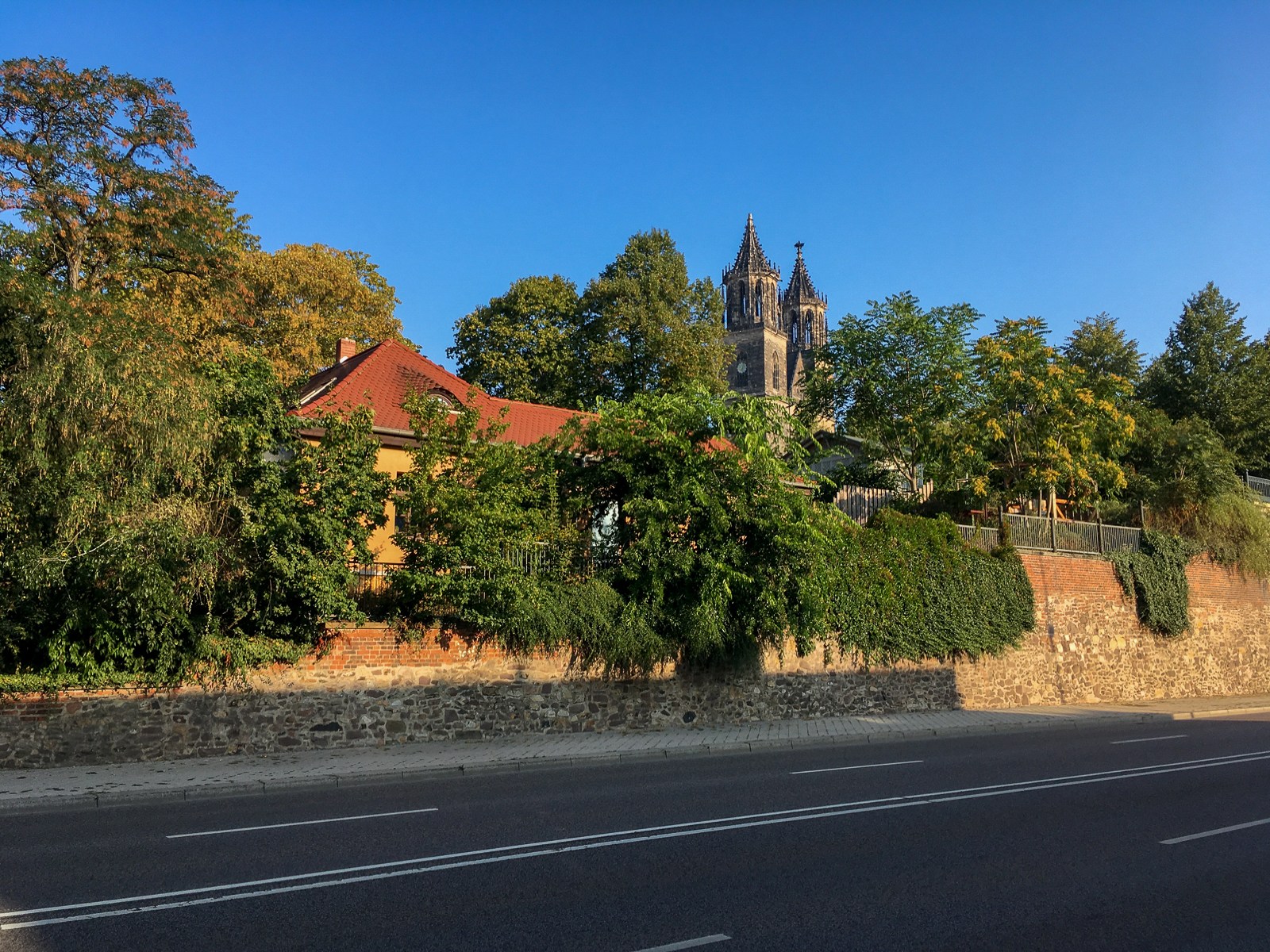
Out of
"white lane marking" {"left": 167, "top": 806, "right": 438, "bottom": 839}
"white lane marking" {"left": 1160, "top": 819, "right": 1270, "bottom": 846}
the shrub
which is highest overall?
the shrub

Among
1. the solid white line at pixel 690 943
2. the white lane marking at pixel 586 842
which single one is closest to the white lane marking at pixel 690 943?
the solid white line at pixel 690 943

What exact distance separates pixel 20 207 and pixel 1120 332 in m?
43.9

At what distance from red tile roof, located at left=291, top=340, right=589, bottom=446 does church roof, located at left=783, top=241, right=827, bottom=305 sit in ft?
321

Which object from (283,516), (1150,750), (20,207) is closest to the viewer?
(283,516)

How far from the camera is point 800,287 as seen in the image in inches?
4845

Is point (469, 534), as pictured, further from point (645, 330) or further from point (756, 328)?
point (756, 328)

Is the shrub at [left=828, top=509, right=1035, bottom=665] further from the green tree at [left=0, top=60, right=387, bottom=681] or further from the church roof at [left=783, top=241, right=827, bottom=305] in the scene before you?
the church roof at [left=783, top=241, right=827, bottom=305]

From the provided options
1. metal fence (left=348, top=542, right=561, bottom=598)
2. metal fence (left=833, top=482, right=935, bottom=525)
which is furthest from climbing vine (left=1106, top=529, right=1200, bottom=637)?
metal fence (left=348, top=542, right=561, bottom=598)

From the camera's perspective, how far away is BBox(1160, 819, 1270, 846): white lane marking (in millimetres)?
8430

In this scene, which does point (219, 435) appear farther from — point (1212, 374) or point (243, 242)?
point (1212, 374)

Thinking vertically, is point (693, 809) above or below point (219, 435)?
below

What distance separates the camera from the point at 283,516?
14.6 metres

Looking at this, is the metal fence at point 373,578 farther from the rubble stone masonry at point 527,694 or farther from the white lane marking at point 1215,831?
the white lane marking at point 1215,831

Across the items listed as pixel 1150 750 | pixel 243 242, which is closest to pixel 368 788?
pixel 1150 750
